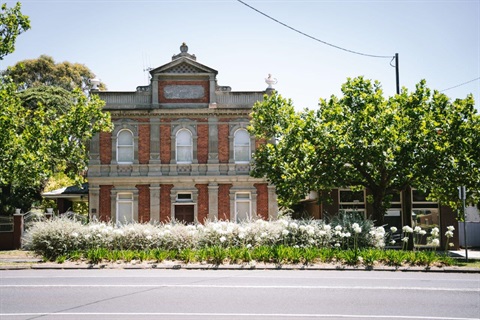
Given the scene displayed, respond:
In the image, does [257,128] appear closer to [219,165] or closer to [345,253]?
[219,165]

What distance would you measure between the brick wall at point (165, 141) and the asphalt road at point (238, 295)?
16302 millimetres

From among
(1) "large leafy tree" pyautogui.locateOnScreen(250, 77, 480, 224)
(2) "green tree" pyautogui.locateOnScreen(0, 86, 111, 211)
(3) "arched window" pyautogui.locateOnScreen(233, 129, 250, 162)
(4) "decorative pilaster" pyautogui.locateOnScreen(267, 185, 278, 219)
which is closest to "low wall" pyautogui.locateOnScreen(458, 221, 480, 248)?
(1) "large leafy tree" pyautogui.locateOnScreen(250, 77, 480, 224)

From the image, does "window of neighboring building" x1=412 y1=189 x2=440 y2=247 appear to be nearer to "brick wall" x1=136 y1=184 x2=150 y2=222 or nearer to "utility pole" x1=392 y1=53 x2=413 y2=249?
"utility pole" x1=392 y1=53 x2=413 y2=249

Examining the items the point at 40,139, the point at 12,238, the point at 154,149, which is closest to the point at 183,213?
the point at 154,149

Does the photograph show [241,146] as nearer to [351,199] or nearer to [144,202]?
[144,202]

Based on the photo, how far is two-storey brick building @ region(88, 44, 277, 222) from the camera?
3016cm

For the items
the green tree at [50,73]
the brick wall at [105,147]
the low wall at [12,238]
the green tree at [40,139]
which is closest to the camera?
the green tree at [40,139]

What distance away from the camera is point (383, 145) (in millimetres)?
18781

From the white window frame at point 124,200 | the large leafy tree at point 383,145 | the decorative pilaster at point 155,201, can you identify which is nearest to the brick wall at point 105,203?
the white window frame at point 124,200

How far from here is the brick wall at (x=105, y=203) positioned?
29922 millimetres

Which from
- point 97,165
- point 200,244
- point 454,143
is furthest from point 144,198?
point 454,143

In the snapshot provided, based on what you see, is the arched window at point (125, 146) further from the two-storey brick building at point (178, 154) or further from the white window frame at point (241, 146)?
the white window frame at point (241, 146)

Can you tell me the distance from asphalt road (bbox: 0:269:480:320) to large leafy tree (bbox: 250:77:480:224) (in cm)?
555

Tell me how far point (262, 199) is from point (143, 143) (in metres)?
7.89
